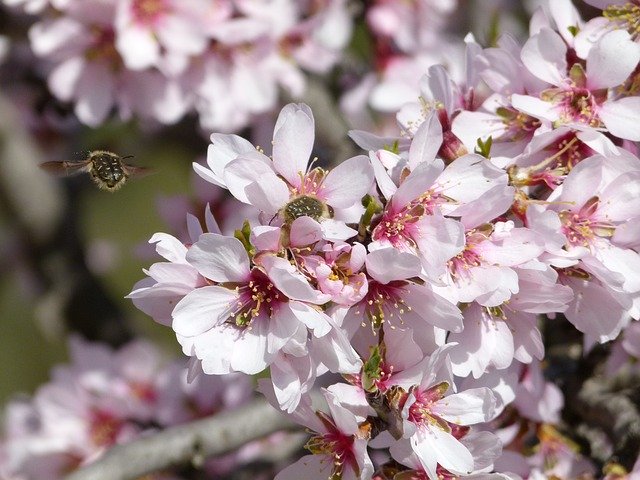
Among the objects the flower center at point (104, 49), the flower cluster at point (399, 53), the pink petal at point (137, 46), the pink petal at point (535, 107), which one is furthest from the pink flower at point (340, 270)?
the flower cluster at point (399, 53)

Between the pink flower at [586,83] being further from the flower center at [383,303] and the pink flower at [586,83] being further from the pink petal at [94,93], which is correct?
the pink petal at [94,93]

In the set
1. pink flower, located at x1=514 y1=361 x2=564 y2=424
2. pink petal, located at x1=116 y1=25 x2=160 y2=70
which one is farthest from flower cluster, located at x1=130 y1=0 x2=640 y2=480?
pink petal, located at x1=116 y1=25 x2=160 y2=70

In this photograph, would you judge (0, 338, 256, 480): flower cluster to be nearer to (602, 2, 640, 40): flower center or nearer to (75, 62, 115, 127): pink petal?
(75, 62, 115, 127): pink petal

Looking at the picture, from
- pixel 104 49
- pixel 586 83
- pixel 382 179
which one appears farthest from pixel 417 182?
pixel 104 49

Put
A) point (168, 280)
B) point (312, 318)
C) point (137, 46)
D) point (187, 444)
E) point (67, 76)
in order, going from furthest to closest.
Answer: point (67, 76), point (137, 46), point (187, 444), point (168, 280), point (312, 318)

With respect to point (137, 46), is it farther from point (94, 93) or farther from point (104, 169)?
point (104, 169)
